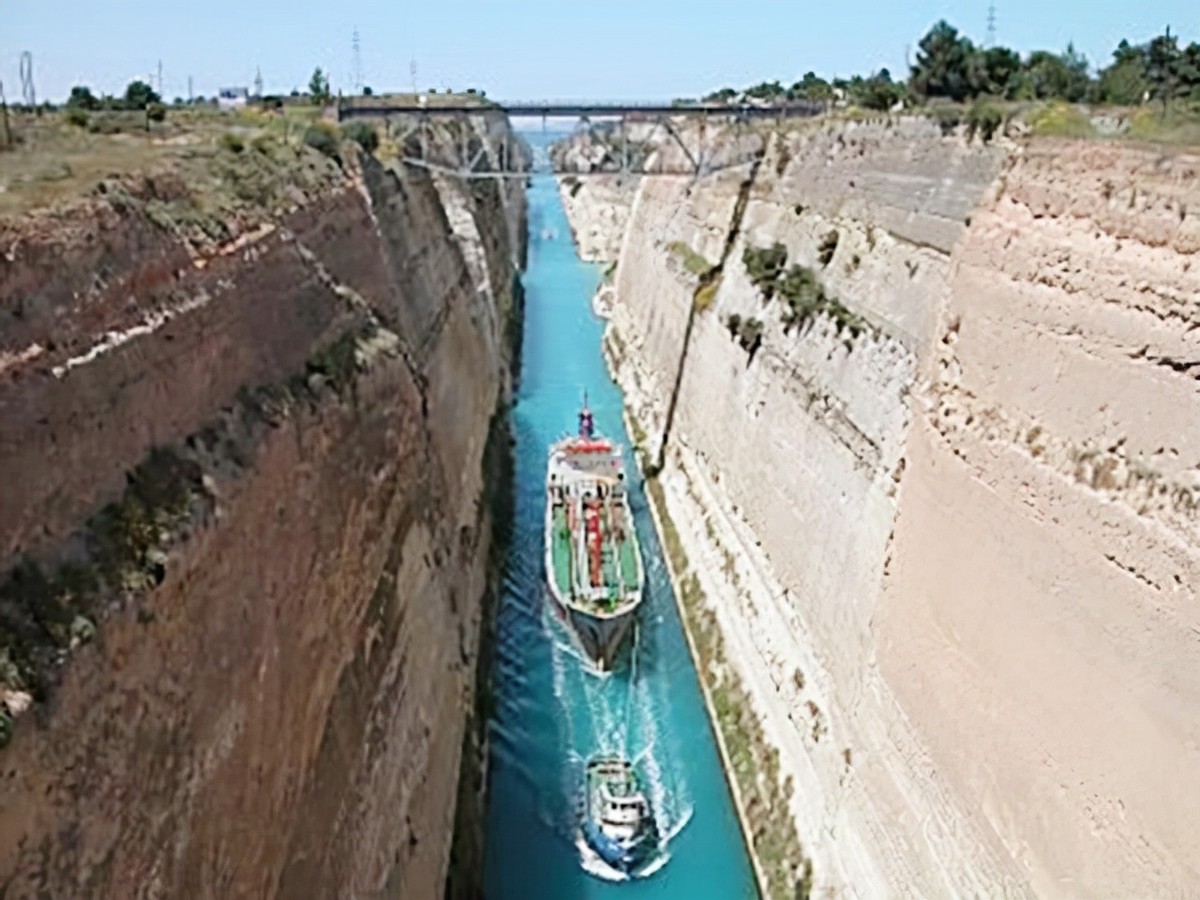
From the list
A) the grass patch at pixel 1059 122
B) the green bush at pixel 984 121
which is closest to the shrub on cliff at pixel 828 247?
the green bush at pixel 984 121

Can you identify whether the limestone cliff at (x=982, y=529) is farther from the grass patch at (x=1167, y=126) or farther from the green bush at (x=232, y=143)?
the green bush at (x=232, y=143)

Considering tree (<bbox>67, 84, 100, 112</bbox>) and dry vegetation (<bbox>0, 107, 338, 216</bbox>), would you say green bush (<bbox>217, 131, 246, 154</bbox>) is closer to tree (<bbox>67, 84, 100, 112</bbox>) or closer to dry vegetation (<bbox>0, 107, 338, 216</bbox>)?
dry vegetation (<bbox>0, 107, 338, 216</bbox>)

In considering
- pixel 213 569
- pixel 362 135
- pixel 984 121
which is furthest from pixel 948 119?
pixel 362 135

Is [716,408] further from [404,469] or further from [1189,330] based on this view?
[1189,330]

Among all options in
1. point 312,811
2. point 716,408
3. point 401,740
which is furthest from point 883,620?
point 716,408

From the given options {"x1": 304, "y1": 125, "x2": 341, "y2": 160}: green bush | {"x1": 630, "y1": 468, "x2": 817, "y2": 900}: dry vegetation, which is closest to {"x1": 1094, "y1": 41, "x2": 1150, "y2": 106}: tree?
{"x1": 630, "y1": 468, "x2": 817, "y2": 900}: dry vegetation

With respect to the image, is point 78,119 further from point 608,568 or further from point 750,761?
point 750,761

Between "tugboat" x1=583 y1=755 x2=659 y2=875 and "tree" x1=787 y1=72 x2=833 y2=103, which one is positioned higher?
"tree" x1=787 y1=72 x2=833 y2=103
